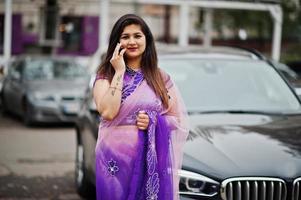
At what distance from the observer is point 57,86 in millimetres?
12984

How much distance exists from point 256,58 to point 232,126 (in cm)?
157

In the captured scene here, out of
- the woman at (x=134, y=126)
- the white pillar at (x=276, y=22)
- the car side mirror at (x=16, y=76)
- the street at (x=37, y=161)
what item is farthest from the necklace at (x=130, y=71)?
the white pillar at (x=276, y=22)

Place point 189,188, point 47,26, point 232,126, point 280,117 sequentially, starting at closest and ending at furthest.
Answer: point 189,188 < point 232,126 < point 280,117 < point 47,26

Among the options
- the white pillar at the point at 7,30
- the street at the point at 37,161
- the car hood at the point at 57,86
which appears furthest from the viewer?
the white pillar at the point at 7,30

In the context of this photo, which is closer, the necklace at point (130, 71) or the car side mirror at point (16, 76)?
the necklace at point (130, 71)

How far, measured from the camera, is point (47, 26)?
63.9ft

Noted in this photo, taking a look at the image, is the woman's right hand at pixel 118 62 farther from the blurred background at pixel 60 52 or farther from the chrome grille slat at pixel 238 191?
the blurred background at pixel 60 52

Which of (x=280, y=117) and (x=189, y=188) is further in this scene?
(x=280, y=117)

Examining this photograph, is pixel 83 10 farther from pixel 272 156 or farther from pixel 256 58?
pixel 272 156

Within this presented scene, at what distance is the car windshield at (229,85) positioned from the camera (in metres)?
5.85

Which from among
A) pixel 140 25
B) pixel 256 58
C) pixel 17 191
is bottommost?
pixel 17 191

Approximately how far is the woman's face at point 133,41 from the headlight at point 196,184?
107cm

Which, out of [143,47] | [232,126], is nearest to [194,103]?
[232,126]

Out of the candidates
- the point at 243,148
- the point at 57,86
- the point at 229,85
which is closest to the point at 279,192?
the point at 243,148
